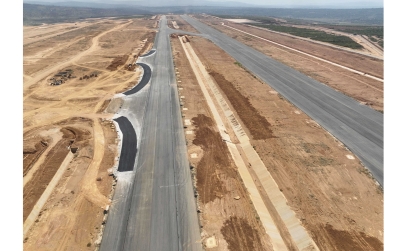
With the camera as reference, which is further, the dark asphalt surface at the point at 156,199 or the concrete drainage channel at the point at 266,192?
the concrete drainage channel at the point at 266,192

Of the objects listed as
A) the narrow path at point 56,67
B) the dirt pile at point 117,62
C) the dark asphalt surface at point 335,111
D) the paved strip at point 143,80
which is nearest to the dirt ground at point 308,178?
the dark asphalt surface at point 335,111

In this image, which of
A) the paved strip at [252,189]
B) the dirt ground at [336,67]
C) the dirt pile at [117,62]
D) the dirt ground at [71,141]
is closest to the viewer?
the paved strip at [252,189]

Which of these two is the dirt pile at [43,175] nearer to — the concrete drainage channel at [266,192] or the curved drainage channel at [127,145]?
the curved drainage channel at [127,145]

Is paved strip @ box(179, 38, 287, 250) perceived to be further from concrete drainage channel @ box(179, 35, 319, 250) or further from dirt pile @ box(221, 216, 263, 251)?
dirt pile @ box(221, 216, 263, 251)

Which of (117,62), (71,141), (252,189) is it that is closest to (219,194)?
(252,189)

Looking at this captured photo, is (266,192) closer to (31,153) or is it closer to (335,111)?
(335,111)
